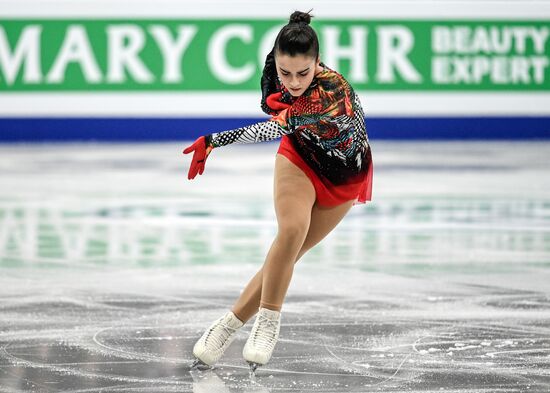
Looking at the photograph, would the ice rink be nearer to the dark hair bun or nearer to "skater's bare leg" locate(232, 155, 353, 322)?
"skater's bare leg" locate(232, 155, 353, 322)

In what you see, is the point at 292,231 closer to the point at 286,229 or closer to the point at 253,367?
the point at 286,229

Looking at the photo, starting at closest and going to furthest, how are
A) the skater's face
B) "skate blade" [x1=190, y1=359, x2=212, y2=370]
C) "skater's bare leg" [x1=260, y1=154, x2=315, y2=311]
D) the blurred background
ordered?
the skater's face → "skater's bare leg" [x1=260, y1=154, x2=315, y2=311] → "skate blade" [x1=190, y1=359, x2=212, y2=370] → the blurred background

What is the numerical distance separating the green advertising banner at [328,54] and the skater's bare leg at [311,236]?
8.96m

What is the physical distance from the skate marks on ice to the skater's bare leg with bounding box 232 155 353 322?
0.59 ft

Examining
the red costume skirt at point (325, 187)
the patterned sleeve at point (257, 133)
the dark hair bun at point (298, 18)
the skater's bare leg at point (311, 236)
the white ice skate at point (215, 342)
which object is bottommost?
the white ice skate at point (215, 342)

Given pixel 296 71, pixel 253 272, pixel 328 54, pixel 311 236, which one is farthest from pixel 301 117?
pixel 328 54

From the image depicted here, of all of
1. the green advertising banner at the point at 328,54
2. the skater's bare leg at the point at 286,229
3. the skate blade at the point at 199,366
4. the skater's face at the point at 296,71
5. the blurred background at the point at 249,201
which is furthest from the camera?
the green advertising banner at the point at 328,54

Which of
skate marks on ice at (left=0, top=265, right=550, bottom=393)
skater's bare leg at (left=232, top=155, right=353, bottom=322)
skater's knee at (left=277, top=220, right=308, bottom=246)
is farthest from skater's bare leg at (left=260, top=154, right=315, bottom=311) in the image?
skate marks on ice at (left=0, top=265, right=550, bottom=393)

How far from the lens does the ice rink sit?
12.0 ft

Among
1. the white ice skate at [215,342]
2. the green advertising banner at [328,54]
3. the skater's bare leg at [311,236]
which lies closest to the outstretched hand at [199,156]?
the skater's bare leg at [311,236]

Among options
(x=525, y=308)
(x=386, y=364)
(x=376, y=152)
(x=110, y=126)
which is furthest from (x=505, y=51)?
(x=386, y=364)

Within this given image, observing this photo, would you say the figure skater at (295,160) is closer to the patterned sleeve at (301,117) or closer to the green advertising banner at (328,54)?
the patterned sleeve at (301,117)

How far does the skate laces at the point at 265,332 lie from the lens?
3621 mm

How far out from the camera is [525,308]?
4.73 metres
